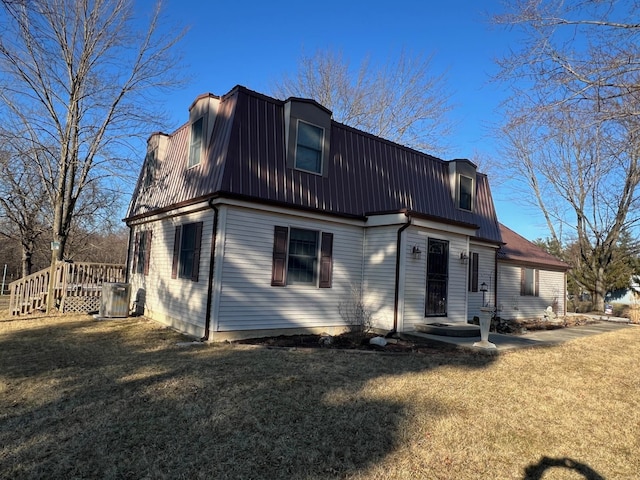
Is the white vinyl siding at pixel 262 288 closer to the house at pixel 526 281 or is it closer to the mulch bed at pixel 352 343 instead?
the mulch bed at pixel 352 343

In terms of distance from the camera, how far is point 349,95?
2405cm

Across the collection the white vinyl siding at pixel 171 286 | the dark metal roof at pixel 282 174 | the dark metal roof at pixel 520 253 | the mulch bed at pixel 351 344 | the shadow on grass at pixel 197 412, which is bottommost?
the shadow on grass at pixel 197 412

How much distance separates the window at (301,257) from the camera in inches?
351

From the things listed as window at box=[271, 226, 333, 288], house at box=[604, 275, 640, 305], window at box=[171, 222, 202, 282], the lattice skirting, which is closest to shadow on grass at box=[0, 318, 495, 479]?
window at box=[271, 226, 333, 288]

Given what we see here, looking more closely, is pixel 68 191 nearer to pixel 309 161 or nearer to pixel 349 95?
pixel 309 161

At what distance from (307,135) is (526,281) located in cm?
1172

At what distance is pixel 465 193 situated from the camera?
1377cm

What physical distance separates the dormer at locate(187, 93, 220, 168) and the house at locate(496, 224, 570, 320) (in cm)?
1120

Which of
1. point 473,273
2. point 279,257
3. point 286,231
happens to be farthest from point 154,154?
point 473,273

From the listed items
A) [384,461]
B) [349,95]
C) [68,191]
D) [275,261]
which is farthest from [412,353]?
[349,95]

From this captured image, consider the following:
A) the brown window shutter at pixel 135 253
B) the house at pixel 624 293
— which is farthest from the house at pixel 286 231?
the house at pixel 624 293

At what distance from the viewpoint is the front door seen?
10.2 m

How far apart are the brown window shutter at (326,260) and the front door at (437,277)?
253cm

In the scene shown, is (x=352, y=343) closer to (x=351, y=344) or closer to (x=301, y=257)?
(x=351, y=344)
